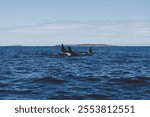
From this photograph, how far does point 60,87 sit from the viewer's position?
24.0 m

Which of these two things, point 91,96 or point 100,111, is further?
point 91,96

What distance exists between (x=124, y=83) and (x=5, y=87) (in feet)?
31.1

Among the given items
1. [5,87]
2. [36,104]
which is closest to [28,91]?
[5,87]

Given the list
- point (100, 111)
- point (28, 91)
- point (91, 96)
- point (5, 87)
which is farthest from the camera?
point (5, 87)

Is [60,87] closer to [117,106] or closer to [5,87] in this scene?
[5,87]

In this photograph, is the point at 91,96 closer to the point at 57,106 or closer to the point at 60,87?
the point at 60,87

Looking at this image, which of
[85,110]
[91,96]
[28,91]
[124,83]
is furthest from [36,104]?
[124,83]

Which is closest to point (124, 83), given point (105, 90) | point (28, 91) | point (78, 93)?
point (105, 90)

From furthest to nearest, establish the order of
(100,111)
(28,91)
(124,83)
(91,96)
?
(124,83), (28,91), (91,96), (100,111)

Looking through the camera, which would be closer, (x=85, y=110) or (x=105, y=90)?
(x=85, y=110)

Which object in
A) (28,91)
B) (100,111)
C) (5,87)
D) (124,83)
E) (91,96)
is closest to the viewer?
(100,111)

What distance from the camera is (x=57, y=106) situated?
1162cm

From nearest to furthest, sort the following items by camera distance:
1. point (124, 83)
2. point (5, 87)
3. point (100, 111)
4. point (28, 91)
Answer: point (100, 111) < point (28, 91) < point (5, 87) < point (124, 83)

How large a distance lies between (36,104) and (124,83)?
50.4 ft
